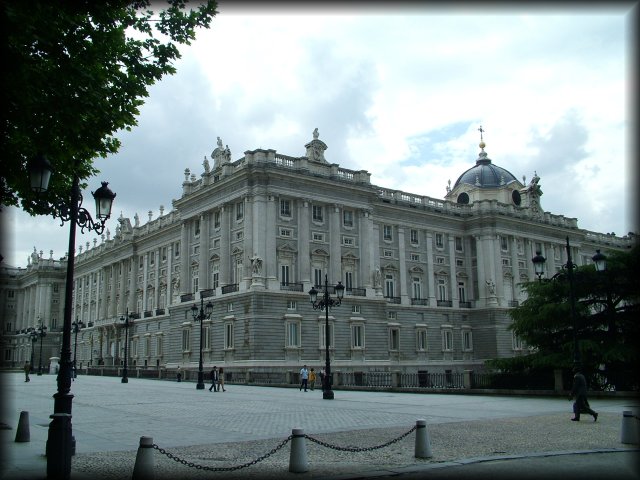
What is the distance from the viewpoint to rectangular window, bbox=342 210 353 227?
5894 centimetres

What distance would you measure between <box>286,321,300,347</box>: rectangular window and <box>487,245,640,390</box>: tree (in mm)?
19530

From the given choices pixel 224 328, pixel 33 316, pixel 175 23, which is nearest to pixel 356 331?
pixel 224 328

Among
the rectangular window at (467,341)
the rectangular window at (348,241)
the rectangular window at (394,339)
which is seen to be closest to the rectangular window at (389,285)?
the rectangular window at (394,339)

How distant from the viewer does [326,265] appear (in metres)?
56.6

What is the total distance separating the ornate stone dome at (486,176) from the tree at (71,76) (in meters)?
66.0

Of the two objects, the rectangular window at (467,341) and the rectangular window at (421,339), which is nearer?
the rectangular window at (421,339)

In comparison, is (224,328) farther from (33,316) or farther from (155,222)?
(33,316)

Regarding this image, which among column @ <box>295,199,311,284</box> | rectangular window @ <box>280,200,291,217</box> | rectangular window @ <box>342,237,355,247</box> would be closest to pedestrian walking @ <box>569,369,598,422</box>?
column @ <box>295,199,311,284</box>

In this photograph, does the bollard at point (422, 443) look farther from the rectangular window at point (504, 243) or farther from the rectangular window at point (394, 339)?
the rectangular window at point (504, 243)

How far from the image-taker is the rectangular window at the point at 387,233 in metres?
65.6

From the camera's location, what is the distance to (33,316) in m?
111

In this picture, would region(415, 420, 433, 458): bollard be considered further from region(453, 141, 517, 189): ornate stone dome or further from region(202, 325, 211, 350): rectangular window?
region(453, 141, 517, 189): ornate stone dome

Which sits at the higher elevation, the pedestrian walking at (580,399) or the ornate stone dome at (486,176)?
the ornate stone dome at (486,176)

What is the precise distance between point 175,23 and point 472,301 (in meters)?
60.5
